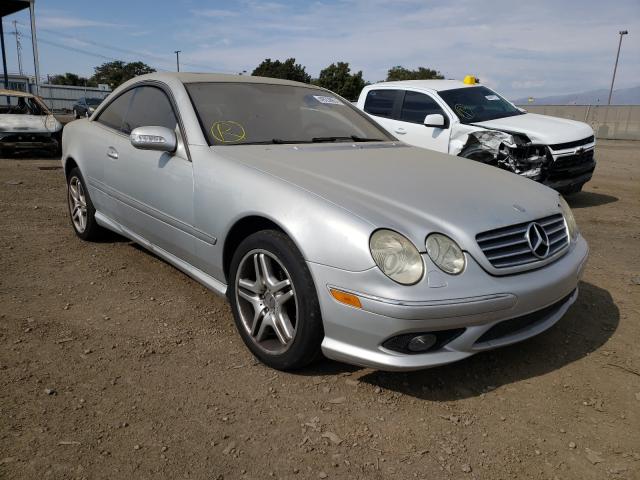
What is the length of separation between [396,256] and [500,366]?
1028 millimetres

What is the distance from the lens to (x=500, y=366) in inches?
109

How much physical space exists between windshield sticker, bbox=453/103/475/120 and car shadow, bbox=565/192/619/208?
1.83m

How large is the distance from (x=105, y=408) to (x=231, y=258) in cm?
98

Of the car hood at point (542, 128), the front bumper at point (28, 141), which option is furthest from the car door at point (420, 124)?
the front bumper at point (28, 141)

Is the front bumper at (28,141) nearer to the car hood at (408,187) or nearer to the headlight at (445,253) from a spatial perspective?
the car hood at (408,187)

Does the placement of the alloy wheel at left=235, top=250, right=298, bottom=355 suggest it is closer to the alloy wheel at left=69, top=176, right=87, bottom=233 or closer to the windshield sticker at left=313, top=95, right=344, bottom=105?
the windshield sticker at left=313, top=95, right=344, bottom=105

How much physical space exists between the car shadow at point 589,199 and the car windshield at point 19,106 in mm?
10629

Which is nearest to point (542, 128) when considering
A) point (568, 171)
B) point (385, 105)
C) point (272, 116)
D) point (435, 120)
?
point (568, 171)

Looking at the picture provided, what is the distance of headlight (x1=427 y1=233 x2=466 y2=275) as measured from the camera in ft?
7.36

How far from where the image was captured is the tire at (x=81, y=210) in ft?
14.5

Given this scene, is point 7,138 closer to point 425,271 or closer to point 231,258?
point 231,258

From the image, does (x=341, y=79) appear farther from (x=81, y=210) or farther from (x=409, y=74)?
(x=81, y=210)

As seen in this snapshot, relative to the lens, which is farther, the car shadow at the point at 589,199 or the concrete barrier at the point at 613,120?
the concrete barrier at the point at 613,120

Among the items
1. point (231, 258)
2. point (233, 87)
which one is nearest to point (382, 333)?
point (231, 258)
